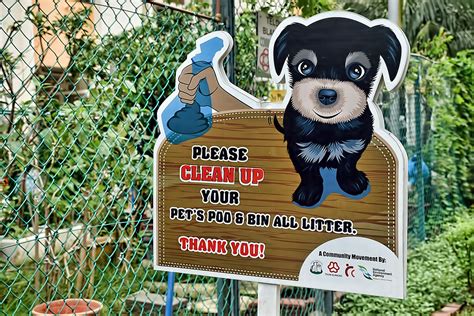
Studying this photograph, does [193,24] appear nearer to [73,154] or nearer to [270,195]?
[73,154]

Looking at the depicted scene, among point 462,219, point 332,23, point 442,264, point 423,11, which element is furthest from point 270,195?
point 423,11

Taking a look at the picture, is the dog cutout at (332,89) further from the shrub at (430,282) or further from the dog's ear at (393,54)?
the shrub at (430,282)

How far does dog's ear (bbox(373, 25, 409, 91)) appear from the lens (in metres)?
2.35

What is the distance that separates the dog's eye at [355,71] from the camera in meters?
2.41

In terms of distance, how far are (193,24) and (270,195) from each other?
157 centimetres

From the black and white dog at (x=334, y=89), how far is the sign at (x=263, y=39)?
1503mm

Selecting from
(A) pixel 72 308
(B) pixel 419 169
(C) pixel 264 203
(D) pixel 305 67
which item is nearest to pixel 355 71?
(D) pixel 305 67

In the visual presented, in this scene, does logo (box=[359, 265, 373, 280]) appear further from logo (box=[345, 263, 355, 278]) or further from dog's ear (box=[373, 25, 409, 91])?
dog's ear (box=[373, 25, 409, 91])

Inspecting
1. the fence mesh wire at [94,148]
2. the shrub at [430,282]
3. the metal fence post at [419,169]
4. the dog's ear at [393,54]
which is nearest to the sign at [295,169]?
the dog's ear at [393,54]

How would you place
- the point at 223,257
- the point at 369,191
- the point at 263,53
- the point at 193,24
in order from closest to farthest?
1. the point at 369,191
2. the point at 223,257
3. the point at 193,24
4. the point at 263,53

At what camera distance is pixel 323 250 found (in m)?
2.42

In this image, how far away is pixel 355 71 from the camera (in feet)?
7.94

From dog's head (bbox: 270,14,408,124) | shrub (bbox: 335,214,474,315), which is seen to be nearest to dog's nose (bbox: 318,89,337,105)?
dog's head (bbox: 270,14,408,124)

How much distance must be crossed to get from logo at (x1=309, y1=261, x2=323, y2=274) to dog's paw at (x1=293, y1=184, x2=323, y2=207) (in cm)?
20
